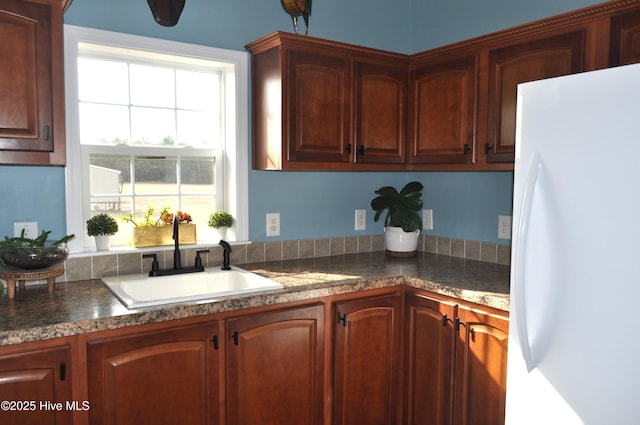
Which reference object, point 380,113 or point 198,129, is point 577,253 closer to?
point 380,113

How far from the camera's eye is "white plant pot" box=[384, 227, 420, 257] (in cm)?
300

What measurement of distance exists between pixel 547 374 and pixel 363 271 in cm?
111

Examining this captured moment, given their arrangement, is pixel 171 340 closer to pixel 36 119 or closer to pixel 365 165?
pixel 36 119

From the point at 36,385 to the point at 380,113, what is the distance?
2039 millimetres

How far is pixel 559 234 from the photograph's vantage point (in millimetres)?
1590

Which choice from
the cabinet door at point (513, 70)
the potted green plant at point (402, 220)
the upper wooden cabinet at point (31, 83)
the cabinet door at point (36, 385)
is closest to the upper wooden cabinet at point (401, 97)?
the cabinet door at point (513, 70)

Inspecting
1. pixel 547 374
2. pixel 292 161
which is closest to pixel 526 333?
pixel 547 374

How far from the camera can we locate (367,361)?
8.19ft

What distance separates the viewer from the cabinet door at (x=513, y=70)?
220 centimetres

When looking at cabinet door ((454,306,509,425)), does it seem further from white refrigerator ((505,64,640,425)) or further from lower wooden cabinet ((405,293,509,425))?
white refrigerator ((505,64,640,425))

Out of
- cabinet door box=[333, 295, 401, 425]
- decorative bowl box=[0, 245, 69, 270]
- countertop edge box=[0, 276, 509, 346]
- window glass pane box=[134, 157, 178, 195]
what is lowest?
cabinet door box=[333, 295, 401, 425]

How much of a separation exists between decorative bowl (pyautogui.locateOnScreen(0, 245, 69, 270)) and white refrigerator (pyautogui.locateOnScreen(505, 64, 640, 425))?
1.72 m

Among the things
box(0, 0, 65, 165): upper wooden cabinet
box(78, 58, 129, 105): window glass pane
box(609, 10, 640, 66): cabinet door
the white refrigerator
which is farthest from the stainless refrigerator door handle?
box(78, 58, 129, 105): window glass pane

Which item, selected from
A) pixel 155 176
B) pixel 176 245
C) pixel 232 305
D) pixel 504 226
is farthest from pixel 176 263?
pixel 504 226
